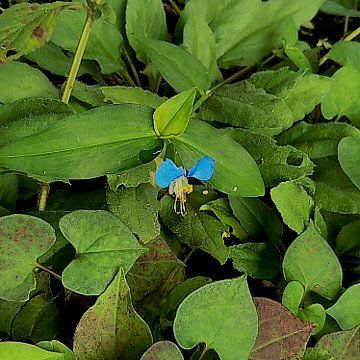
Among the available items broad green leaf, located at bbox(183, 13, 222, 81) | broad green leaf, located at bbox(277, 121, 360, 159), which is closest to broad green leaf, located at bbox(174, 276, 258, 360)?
broad green leaf, located at bbox(277, 121, 360, 159)

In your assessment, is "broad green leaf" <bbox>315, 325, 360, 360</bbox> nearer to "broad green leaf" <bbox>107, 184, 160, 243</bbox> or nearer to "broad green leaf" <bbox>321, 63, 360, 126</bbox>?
"broad green leaf" <bbox>107, 184, 160, 243</bbox>

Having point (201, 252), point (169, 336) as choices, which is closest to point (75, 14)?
point (201, 252)

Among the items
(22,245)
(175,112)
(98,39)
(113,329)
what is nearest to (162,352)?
(113,329)

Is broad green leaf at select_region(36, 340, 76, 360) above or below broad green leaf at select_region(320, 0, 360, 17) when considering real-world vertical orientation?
below

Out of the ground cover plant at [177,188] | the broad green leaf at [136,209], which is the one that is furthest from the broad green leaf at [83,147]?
the broad green leaf at [136,209]

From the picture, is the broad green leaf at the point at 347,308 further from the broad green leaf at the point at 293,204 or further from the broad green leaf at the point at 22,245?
the broad green leaf at the point at 22,245

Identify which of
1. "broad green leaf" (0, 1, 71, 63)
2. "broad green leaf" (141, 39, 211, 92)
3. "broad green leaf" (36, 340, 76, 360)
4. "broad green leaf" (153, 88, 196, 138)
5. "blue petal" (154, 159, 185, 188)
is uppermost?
"broad green leaf" (0, 1, 71, 63)
